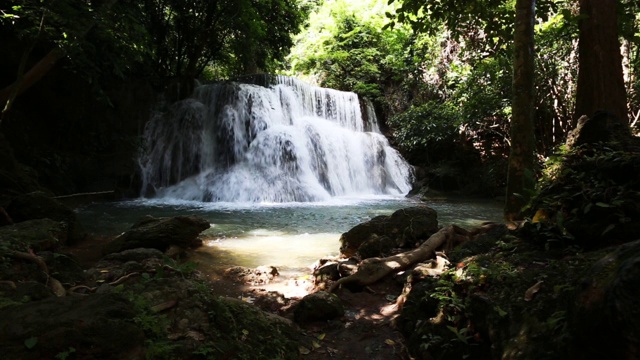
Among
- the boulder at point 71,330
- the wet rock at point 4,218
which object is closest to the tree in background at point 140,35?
the wet rock at point 4,218

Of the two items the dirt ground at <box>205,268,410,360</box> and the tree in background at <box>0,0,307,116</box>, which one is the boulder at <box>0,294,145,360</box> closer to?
the dirt ground at <box>205,268,410,360</box>

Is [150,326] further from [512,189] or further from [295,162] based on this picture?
[295,162]

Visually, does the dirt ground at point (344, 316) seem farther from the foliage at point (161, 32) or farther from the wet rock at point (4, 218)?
the foliage at point (161, 32)

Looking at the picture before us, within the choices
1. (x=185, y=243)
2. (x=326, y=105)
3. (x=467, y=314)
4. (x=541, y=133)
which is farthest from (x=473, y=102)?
(x=467, y=314)

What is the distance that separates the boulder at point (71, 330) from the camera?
1.66 m

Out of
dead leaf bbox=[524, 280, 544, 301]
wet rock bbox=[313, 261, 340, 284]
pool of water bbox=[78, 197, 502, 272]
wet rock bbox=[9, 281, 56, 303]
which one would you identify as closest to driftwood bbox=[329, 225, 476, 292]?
wet rock bbox=[313, 261, 340, 284]

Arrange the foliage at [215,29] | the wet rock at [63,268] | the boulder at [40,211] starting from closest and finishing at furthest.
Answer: the wet rock at [63,268] < the boulder at [40,211] < the foliage at [215,29]

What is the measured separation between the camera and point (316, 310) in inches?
136

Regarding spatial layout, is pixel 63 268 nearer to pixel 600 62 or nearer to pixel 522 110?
pixel 522 110

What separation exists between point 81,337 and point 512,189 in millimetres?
4446

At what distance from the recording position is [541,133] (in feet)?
39.7

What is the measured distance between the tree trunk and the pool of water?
2.65 m

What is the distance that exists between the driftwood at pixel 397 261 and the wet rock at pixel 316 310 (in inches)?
20.8

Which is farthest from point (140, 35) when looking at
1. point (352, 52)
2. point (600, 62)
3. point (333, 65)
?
point (333, 65)
